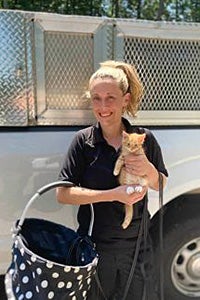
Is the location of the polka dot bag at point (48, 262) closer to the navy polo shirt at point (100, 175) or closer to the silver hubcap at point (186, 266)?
the navy polo shirt at point (100, 175)

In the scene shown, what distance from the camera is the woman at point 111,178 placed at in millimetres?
1948

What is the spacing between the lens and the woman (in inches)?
76.7

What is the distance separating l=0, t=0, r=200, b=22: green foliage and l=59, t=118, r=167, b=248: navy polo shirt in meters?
1.99

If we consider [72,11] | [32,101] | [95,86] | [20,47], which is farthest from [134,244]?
[72,11]

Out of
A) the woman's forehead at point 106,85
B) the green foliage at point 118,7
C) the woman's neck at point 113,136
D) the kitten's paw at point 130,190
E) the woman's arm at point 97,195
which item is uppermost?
the green foliage at point 118,7

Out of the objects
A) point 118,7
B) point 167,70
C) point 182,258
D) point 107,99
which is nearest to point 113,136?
point 107,99

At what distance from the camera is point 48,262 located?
1739 millimetres

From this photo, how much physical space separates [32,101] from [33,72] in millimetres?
163

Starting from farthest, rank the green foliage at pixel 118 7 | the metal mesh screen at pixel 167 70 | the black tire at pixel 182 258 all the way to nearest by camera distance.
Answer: the green foliage at pixel 118 7
the black tire at pixel 182 258
the metal mesh screen at pixel 167 70

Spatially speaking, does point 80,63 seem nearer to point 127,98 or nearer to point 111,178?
point 127,98

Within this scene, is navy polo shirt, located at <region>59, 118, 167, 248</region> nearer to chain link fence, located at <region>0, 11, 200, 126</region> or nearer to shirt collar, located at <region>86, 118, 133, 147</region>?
shirt collar, located at <region>86, 118, 133, 147</region>

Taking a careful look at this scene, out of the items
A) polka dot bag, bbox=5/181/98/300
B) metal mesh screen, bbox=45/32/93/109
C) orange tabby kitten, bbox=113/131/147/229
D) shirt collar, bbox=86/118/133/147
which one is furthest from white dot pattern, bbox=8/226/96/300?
metal mesh screen, bbox=45/32/93/109

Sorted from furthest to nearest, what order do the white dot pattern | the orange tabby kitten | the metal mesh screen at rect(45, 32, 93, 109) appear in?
the metal mesh screen at rect(45, 32, 93, 109), the orange tabby kitten, the white dot pattern

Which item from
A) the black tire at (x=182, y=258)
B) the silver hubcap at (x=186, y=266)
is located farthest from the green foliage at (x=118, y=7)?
the silver hubcap at (x=186, y=266)
